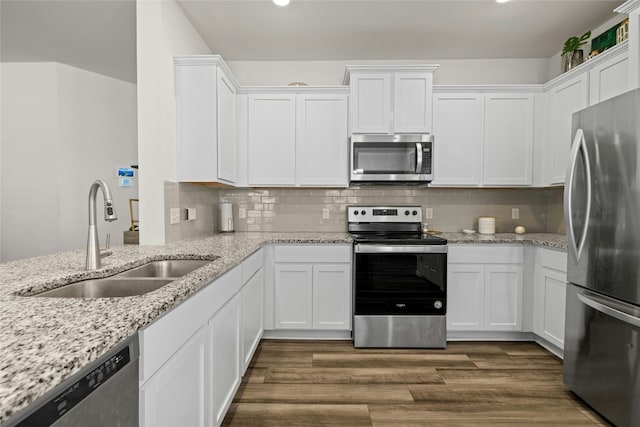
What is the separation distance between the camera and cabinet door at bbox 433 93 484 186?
122 inches

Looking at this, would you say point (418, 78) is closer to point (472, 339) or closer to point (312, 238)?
point (312, 238)

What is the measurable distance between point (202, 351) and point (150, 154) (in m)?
1.49

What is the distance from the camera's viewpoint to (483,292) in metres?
2.86

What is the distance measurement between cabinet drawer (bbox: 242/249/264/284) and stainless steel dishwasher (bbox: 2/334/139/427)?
1241 millimetres

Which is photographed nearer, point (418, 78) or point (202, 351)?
point (202, 351)

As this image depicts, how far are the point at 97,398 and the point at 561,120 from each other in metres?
3.53

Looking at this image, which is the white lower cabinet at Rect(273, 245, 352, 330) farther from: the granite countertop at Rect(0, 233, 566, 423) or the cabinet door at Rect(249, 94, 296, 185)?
the granite countertop at Rect(0, 233, 566, 423)

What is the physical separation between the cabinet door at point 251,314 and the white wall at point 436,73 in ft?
6.80

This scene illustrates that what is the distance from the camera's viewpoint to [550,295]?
258 cm

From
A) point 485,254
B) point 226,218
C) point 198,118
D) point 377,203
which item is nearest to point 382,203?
point 377,203

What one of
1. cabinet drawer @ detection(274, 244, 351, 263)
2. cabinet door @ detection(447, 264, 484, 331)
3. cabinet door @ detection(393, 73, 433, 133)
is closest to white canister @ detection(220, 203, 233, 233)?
cabinet drawer @ detection(274, 244, 351, 263)

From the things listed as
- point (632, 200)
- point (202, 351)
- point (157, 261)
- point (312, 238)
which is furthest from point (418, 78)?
point (202, 351)

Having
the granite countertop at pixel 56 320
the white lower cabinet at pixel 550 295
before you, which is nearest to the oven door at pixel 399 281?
the white lower cabinet at pixel 550 295

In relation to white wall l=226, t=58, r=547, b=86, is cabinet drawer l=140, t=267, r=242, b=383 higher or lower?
lower
